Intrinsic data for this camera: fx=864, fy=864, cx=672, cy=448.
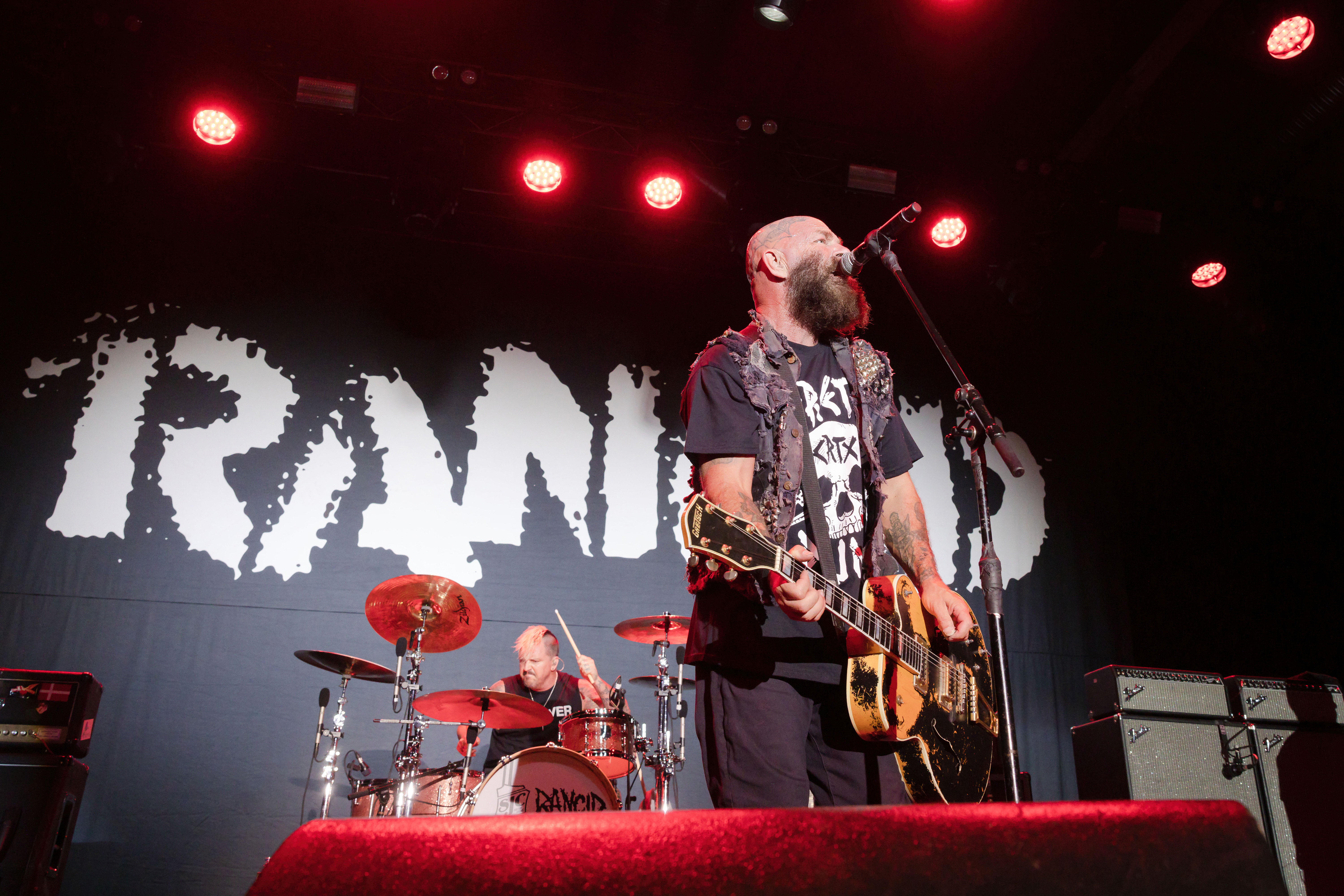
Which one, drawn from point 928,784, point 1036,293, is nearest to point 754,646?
point 928,784

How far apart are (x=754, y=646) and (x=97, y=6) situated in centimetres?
593

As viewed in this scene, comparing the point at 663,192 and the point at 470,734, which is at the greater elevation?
the point at 663,192

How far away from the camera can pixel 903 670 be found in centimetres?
206

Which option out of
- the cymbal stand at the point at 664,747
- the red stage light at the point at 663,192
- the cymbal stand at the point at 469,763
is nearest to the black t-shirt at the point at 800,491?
the cymbal stand at the point at 664,747

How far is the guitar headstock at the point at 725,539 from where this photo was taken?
6.04ft

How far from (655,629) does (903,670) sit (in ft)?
10.9

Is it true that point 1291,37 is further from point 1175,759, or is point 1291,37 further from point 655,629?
point 655,629

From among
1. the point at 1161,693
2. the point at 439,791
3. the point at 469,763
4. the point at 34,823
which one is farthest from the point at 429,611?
the point at 1161,693

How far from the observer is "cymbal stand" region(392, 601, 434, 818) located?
4496 mm

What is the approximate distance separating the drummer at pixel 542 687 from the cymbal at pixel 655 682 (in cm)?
21

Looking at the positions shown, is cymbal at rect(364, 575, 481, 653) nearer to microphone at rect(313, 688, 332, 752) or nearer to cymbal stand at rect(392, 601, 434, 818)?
cymbal stand at rect(392, 601, 434, 818)

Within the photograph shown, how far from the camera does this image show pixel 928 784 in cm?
211

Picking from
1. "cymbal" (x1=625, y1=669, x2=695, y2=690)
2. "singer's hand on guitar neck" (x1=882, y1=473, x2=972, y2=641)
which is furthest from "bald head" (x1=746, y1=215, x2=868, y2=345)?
"cymbal" (x1=625, y1=669, x2=695, y2=690)

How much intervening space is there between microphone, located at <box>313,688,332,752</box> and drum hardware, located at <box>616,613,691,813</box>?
1.72 metres
